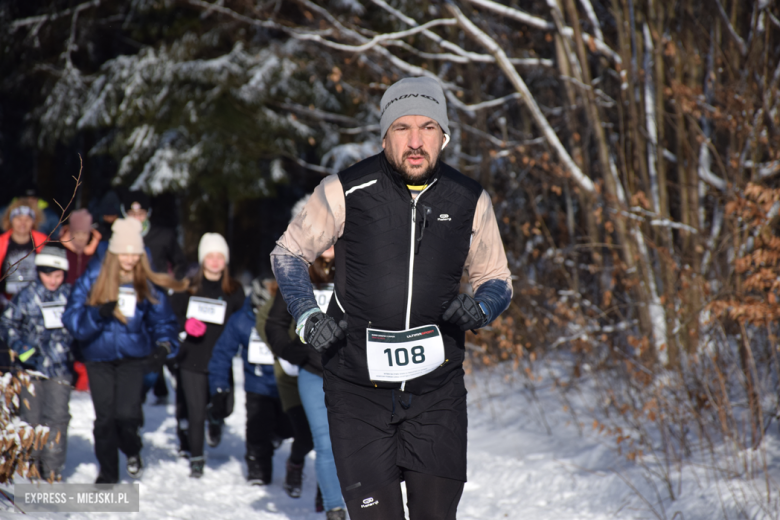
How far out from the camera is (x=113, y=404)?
5.45 m

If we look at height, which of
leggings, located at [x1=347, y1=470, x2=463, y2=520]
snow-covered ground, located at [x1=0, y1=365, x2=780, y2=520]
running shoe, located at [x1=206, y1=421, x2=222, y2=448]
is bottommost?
snow-covered ground, located at [x1=0, y1=365, x2=780, y2=520]

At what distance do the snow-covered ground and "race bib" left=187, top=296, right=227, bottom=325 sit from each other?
1.25m

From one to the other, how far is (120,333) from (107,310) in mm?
211

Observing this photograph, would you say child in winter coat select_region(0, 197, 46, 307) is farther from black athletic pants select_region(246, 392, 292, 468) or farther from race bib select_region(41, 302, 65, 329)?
black athletic pants select_region(246, 392, 292, 468)

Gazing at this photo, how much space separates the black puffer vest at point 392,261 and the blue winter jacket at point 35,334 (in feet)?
10.7

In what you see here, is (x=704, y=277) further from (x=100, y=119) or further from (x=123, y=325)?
(x=100, y=119)

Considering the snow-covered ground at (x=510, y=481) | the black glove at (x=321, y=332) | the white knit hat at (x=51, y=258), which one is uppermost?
the white knit hat at (x=51, y=258)

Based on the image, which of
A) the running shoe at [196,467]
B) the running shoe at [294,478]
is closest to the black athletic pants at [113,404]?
the running shoe at [196,467]

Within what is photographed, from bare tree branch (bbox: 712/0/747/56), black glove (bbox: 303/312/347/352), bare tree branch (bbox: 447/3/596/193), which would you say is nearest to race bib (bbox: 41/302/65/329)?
black glove (bbox: 303/312/347/352)

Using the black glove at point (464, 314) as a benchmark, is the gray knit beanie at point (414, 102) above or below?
above

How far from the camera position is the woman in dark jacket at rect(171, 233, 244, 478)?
6.35 meters

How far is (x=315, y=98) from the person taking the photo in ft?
51.2

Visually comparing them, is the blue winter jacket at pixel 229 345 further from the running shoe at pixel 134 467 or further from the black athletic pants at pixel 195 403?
the running shoe at pixel 134 467

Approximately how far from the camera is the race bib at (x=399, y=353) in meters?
2.96
